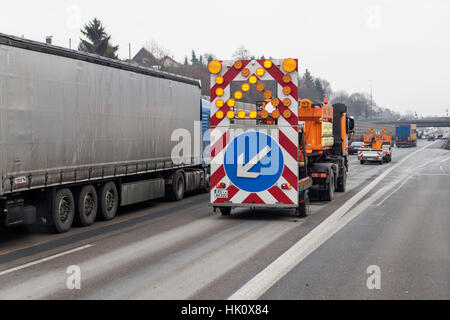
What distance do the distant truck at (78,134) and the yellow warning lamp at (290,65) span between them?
4.34 m

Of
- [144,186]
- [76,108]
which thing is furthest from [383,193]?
[76,108]

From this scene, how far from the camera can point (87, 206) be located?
568 inches

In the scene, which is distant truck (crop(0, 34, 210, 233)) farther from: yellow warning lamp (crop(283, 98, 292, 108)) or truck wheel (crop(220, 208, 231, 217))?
yellow warning lamp (crop(283, 98, 292, 108))

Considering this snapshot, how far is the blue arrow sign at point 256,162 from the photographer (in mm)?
14555

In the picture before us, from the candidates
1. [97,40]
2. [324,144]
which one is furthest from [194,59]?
[324,144]

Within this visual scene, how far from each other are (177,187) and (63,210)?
6.85m

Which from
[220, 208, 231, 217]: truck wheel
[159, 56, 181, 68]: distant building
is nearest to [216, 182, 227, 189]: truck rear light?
[220, 208, 231, 217]: truck wheel

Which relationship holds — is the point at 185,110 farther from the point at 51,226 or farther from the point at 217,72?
the point at 51,226

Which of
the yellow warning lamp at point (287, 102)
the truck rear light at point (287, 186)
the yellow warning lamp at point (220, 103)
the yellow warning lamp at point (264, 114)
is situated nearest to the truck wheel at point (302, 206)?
the truck rear light at point (287, 186)

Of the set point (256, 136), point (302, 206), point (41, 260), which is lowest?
point (41, 260)

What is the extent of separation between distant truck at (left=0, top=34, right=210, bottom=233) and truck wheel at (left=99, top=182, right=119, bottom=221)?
25mm

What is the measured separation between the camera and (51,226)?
507 inches

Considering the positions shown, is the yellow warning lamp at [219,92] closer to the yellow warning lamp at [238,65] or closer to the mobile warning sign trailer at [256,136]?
the mobile warning sign trailer at [256,136]

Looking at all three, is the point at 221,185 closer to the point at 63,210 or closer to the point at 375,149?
the point at 63,210
